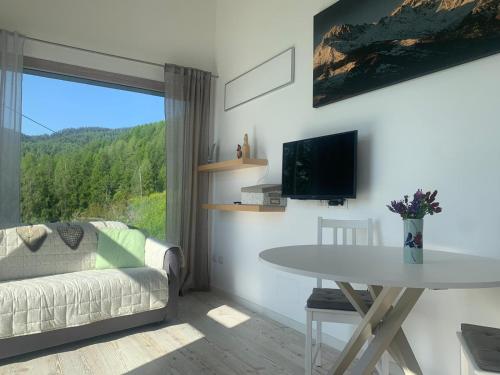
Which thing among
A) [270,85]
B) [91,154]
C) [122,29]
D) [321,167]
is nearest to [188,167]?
[91,154]

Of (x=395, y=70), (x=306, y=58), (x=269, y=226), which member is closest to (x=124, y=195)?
(x=269, y=226)

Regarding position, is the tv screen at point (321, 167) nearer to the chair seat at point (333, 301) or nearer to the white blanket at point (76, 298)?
the chair seat at point (333, 301)

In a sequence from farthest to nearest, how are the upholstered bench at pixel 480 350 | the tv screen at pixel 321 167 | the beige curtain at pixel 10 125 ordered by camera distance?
the beige curtain at pixel 10 125
the tv screen at pixel 321 167
the upholstered bench at pixel 480 350

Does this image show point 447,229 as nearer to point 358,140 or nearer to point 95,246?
point 358,140

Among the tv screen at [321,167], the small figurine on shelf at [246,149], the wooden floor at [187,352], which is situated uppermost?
the small figurine on shelf at [246,149]

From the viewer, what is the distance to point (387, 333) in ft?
4.92

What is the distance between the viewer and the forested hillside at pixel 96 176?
361 cm

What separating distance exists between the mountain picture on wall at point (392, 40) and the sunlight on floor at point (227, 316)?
6.19ft

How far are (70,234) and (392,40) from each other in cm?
279

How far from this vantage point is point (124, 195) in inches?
160

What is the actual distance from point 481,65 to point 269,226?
2.03 m

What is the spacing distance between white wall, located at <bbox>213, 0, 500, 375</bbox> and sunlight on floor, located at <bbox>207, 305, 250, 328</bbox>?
0.72 ft

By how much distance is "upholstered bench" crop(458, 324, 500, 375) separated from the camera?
46.7 inches

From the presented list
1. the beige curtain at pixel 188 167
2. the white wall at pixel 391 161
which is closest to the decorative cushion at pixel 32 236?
the beige curtain at pixel 188 167
